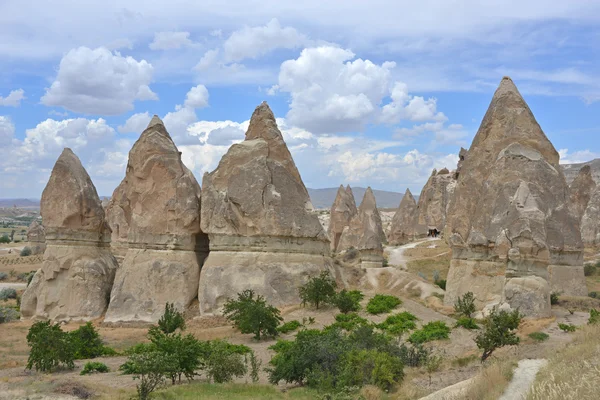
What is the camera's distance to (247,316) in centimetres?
1859

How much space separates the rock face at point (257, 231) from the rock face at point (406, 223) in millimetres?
31273

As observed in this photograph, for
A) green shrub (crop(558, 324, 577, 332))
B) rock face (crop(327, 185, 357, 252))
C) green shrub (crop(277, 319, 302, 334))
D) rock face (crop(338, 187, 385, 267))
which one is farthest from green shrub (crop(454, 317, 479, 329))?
rock face (crop(327, 185, 357, 252))

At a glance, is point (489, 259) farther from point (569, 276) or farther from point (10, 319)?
point (10, 319)

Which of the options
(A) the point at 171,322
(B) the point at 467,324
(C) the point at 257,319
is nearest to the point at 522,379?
(B) the point at 467,324

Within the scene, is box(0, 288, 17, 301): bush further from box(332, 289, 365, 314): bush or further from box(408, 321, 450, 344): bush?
box(408, 321, 450, 344): bush

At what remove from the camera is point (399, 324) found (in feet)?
61.6

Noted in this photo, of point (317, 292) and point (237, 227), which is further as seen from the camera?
point (237, 227)

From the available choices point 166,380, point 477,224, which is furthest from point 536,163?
point 166,380

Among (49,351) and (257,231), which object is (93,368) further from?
(257,231)

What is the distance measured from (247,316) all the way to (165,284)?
531cm

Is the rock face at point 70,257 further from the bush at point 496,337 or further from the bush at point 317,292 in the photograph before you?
the bush at point 496,337

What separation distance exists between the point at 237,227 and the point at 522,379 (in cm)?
1399

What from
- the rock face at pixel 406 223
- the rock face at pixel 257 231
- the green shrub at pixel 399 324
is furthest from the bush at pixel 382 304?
the rock face at pixel 406 223

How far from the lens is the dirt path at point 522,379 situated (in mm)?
9023
